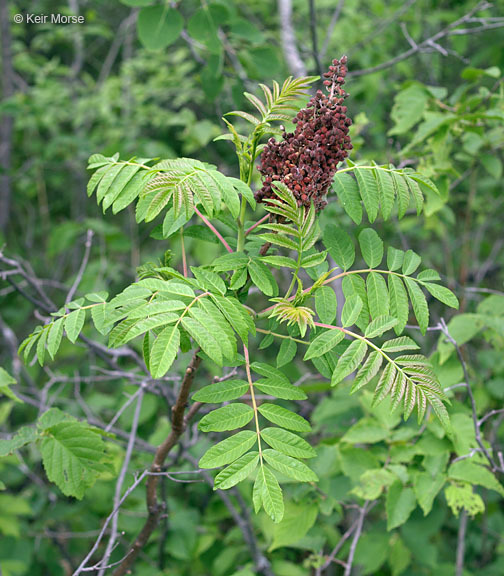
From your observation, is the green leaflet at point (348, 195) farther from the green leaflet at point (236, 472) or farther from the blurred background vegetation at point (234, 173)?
the green leaflet at point (236, 472)

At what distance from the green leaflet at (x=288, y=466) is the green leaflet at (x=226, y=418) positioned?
9 centimetres

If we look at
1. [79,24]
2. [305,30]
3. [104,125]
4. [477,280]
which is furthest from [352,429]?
[79,24]

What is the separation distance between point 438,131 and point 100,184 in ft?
4.95

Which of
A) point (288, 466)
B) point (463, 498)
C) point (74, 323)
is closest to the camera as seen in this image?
point (288, 466)

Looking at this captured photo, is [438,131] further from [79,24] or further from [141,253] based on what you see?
[79,24]

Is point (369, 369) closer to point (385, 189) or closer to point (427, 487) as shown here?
point (385, 189)

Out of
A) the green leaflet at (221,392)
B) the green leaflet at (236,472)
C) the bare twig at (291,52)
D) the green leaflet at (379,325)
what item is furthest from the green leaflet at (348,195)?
the bare twig at (291,52)

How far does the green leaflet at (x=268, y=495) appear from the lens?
103cm

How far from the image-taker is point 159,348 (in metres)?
0.98

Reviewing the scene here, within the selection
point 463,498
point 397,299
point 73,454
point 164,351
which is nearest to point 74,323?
point 164,351

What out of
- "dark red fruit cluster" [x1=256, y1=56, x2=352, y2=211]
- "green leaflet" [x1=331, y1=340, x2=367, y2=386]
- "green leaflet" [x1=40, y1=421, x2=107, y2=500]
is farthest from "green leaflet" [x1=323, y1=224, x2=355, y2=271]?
"green leaflet" [x1=40, y1=421, x2=107, y2=500]

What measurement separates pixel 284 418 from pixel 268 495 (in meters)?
0.17

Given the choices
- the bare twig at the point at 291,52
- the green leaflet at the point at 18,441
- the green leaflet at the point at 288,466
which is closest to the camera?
the green leaflet at the point at 288,466

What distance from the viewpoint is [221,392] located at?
3.83ft
